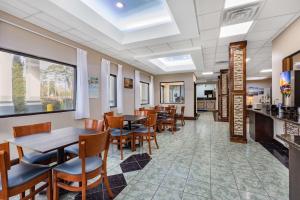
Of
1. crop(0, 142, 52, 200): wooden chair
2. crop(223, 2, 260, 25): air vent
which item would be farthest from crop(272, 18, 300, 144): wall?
crop(0, 142, 52, 200): wooden chair

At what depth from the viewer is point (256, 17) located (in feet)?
9.14

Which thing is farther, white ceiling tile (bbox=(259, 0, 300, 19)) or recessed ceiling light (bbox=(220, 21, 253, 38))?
recessed ceiling light (bbox=(220, 21, 253, 38))

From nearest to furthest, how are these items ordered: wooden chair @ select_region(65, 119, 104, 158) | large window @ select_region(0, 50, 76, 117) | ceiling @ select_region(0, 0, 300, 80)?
wooden chair @ select_region(65, 119, 104, 158) < ceiling @ select_region(0, 0, 300, 80) < large window @ select_region(0, 50, 76, 117)

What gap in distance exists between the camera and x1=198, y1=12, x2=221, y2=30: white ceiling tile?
8.71 feet

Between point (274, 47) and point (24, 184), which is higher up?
point (274, 47)

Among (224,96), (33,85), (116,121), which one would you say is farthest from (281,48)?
(33,85)

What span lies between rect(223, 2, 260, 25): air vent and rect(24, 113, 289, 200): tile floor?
284cm

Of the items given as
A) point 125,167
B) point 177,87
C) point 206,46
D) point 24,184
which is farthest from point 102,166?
point 177,87

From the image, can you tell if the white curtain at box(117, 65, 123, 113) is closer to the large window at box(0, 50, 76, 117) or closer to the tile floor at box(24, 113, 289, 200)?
the large window at box(0, 50, 76, 117)

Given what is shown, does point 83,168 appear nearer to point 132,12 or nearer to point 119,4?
point 119,4

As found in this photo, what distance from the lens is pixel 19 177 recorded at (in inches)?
54.8

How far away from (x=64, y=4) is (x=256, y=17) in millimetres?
3559

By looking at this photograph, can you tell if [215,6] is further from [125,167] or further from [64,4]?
[125,167]

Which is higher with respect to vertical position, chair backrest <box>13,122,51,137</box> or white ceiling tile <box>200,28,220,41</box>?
white ceiling tile <box>200,28,220,41</box>
